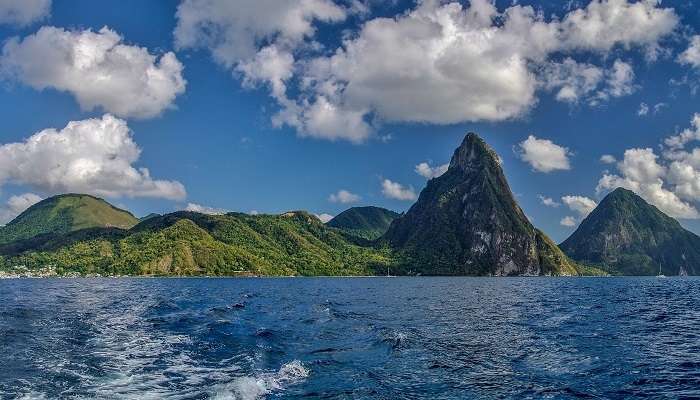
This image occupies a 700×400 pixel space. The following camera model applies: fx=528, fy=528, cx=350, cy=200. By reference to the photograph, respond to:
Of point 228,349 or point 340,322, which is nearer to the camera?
point 228,349

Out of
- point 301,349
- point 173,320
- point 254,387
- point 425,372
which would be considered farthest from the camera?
point 173,320

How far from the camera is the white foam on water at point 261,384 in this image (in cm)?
2905

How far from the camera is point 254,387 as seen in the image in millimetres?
30750

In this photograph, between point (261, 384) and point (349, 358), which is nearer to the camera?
point (261, 384)

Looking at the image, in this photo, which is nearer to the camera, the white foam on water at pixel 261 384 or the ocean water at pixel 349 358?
the white foam on water at pixel 261 384

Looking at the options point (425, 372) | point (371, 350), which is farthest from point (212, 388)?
point (371, 350)

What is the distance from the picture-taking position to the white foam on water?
29047mm

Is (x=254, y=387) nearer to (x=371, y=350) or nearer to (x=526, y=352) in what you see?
(x=371, y=350)

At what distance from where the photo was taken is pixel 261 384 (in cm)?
3152

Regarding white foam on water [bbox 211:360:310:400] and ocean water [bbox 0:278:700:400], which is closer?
white foam on water [bbox 211:360:310:400]

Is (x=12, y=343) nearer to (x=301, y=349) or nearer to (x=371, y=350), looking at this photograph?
(x=301, y=349)

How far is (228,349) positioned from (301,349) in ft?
21.0

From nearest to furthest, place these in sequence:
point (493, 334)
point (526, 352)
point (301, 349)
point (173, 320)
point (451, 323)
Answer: point (526, 352) → point (301, 349) → point (493, 334) → point (451, 323) → point (173, 320)

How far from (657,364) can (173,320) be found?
178 feet
